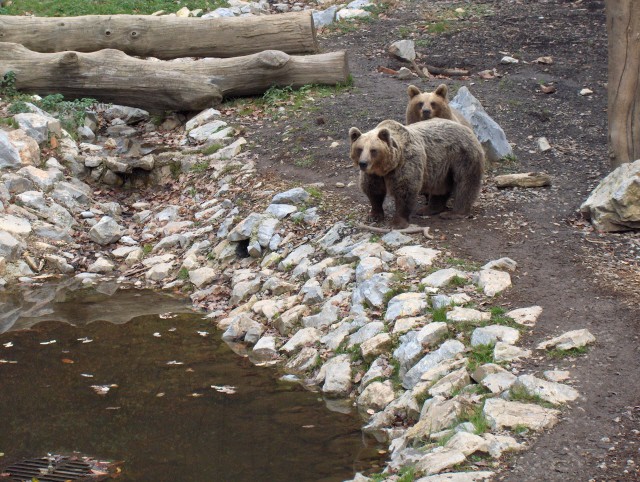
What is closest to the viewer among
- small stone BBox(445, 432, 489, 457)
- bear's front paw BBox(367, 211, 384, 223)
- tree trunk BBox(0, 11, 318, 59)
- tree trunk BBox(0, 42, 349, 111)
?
small stone BBox(445, 432, 489, 457)

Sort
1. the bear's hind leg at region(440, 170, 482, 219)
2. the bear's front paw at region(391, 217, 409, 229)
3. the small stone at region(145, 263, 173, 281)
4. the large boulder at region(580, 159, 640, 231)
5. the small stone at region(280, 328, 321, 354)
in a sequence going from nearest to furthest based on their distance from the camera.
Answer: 1. the small stone at region(280, 328, 321, 354)
2. the large boulder at region(580, 159, 640, 231)
3. the bear's front paw at region(391, 217, 409, 229)
4. the bear's hind leg at region(440, 170, 482, 219)
5. the small stone at region(145, 263, 173, 281)

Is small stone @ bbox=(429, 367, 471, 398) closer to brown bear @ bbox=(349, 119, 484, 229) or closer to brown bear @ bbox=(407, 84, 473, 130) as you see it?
brown bear @ bbox=(349, 119, 484, 229)

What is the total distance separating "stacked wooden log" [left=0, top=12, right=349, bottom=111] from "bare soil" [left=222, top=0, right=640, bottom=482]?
0.83 m

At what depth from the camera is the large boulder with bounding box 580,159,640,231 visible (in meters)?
8.48

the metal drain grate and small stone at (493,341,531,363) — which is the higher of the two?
small stone at (493,341,531,363)

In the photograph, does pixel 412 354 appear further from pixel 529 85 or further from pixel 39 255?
pixel 529 85

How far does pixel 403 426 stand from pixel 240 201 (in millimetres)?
5268

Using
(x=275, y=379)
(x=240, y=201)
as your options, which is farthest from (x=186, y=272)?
(x=275, y=379)

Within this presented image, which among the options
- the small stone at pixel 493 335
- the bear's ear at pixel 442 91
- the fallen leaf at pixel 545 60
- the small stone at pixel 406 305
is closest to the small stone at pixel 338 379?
the small stone at pixel 406 305

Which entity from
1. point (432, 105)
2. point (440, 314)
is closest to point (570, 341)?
point (440, 314)

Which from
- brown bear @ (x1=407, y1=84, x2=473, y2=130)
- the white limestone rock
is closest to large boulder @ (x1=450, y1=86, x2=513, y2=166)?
brown bear @ (x1=407, y1=84, x2=473, y2=130)

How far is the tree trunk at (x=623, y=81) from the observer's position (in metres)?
9.34

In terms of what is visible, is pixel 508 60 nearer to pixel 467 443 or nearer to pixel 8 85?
pixel 8 85

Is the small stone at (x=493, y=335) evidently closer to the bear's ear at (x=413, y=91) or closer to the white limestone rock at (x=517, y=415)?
the white limestone rock at (x=517, y=415)
